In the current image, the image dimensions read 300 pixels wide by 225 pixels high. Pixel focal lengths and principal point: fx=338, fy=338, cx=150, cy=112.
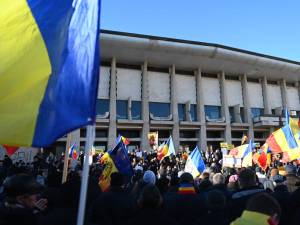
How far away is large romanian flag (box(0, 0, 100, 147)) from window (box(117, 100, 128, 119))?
2813 cm

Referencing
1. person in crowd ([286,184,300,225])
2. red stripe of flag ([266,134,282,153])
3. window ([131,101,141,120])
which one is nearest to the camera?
person in crowd ([286,184,300,225])

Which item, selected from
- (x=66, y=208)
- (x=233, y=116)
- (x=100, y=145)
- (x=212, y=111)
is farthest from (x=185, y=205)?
(x=233, y=116)

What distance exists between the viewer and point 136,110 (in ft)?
104

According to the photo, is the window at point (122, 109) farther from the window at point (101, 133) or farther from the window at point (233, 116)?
the window at point (233, 116)

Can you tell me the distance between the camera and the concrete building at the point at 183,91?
98.3ft

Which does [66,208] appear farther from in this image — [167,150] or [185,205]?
[167,150]

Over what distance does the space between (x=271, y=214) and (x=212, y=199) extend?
1.04 metres

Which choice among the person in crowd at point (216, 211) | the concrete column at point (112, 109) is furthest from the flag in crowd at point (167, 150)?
the concrete column at point (112, 109)

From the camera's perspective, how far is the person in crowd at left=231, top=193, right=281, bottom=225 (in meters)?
2.11

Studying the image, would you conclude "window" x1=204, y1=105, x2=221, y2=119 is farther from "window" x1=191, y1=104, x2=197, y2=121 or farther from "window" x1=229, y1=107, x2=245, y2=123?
"window" x1=229, y1=107, x2=245, y2=123

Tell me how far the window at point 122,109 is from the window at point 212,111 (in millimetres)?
8566

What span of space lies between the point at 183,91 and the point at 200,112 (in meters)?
2.73

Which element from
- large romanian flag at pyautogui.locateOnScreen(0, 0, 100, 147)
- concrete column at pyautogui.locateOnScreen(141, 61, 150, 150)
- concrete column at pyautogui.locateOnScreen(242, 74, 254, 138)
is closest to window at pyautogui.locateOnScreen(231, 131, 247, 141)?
concrete column at pyautogui.locateOnScreen(242, 74, 254, 138)

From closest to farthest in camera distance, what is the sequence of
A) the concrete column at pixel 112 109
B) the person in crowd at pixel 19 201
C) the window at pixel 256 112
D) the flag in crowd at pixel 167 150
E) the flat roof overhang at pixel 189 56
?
the person in crowd at pixel 19 201, the flag in crowd at pixel 167 150, the flat roof overhang at pixel 189 56, the concrete column at pixel 112 109, the window at pixel 256 112
